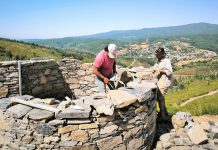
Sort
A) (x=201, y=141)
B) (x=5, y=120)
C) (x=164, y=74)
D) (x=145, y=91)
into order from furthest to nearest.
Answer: (x=164, y=74)
(x=201, y=141)
(x=145, y=91)
(x=5, y=120)

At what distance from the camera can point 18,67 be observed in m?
7.76

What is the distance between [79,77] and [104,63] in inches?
138

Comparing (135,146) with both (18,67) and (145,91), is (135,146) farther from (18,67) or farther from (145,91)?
(18,67)

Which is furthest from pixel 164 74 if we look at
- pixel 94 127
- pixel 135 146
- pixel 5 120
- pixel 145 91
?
pixel 5 120

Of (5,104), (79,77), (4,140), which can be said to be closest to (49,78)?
Answer: (79,77)

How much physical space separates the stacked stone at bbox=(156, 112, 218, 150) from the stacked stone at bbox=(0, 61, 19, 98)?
470 centimetres

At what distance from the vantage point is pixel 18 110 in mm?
5234

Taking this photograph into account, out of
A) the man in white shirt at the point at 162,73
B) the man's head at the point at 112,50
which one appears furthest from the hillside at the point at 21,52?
the man's head at the point at 112,50

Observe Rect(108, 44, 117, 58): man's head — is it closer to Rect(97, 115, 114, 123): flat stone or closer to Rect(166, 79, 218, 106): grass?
Rect(97, 115, 114, 123): flat stone

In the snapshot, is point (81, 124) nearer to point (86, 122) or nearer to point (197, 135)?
point (86, 122)

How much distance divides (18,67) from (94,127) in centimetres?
404

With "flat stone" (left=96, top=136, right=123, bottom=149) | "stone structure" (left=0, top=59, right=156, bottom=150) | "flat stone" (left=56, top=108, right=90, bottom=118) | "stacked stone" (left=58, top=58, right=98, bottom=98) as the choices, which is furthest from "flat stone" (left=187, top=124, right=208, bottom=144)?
"stacked stone" (left=58, top=58, right=98, bottom=98)

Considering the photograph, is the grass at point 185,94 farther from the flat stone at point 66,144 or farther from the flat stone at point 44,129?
the flat stone at point 44,129

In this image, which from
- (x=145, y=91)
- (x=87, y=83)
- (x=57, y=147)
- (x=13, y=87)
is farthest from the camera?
(x=87, y=83)
